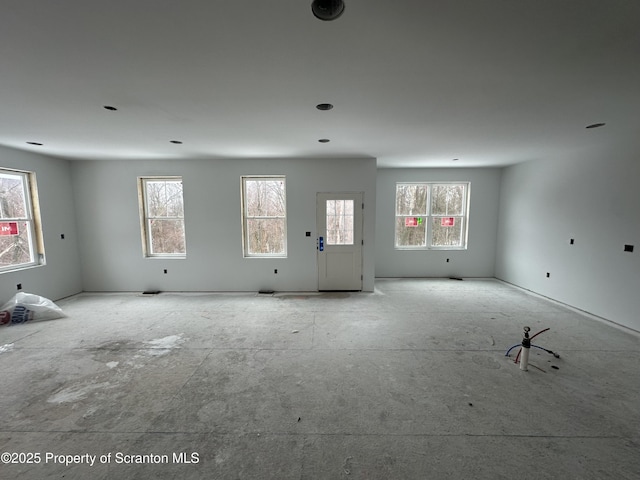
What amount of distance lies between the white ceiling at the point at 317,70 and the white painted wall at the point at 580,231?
629 millimetres

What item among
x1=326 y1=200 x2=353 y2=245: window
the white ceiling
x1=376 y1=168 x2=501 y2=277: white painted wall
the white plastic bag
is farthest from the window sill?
x1=376 y1=168 x2=501 y2=277: white painted wall

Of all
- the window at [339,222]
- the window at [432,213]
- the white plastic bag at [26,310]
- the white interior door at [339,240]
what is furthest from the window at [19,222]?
the window at [432,213]

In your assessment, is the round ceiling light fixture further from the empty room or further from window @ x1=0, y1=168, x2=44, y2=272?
window @ x1=0, y1=168, x2=44, y2=272

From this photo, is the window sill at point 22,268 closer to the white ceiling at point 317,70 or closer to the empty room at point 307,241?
the empty room at point 307,241

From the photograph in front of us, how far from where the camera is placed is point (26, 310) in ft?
11.5

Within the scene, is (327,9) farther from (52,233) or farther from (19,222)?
(52,233)

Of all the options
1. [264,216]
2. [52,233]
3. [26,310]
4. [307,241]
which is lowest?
[26,310]

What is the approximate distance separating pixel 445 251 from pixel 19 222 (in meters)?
7.95

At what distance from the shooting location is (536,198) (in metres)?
4.65

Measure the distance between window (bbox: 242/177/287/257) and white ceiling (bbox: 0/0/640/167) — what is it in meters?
1.63

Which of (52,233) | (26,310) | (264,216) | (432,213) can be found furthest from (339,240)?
(52,233)

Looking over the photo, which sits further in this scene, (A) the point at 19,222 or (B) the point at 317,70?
(A) the point at 19,222

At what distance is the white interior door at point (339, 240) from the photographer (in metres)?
4.72

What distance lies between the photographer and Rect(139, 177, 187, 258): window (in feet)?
15.9
